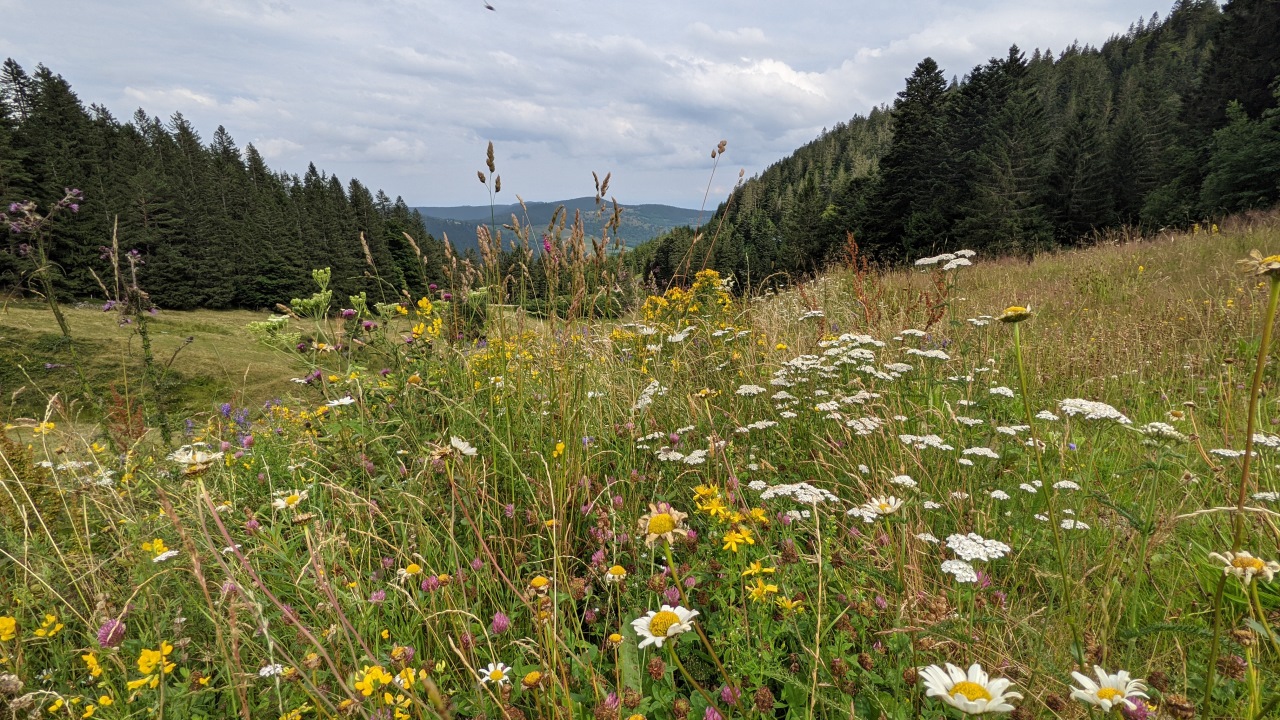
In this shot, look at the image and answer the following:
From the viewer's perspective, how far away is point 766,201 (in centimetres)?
8112

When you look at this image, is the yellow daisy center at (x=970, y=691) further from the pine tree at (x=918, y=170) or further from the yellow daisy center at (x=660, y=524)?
the pine tree at (x=918, y=170)

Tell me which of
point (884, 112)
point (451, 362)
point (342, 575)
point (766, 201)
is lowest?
point (342, 575)

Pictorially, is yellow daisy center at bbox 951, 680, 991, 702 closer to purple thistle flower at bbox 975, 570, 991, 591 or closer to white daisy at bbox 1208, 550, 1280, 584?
white daisy at bbox 1208, 550, 1280, 584

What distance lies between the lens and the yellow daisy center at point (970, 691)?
794mm

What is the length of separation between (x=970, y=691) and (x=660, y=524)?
1.97ft

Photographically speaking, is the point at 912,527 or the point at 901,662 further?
the point at 912,527

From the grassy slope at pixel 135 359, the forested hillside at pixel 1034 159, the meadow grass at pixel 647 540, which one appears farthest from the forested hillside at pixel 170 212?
the forested hillside at pixel 1034 159

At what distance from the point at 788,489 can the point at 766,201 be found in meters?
85.3

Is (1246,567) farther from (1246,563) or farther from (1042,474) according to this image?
(1042,474)

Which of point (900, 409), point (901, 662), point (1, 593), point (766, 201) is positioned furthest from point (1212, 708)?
point (766, 201)

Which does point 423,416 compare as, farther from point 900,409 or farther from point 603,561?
point 900,409

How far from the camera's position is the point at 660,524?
1.16 metres

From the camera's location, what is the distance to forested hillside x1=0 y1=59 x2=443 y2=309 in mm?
35250

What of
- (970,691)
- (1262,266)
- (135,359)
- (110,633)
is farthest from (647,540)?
(135,359)
